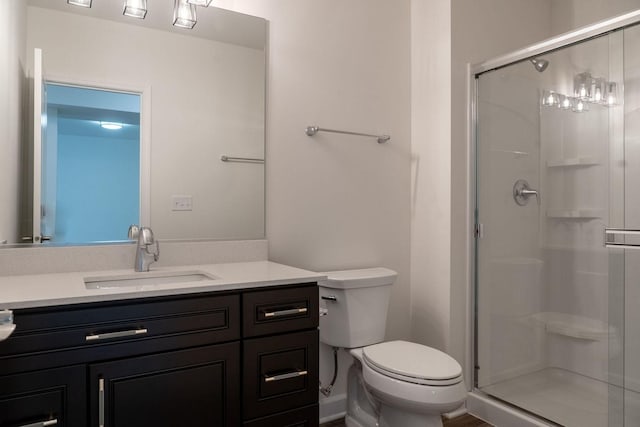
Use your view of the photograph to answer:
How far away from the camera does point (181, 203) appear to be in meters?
1.83

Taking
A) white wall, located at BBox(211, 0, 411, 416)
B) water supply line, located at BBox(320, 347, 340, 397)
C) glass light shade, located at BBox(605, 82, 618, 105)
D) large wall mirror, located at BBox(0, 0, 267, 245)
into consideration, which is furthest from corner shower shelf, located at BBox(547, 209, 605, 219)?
large wall mirror, located at BBox(0, 0, 267, 245)

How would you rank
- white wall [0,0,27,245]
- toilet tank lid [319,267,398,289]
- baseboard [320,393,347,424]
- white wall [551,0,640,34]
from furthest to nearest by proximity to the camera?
white wall [551,0,640,34] → baseboard [320,393,347,424] → toilet tank lid [319,267,398,289] → white wall [0,0,27,245]

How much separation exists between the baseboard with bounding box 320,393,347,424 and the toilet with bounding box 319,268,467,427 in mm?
97

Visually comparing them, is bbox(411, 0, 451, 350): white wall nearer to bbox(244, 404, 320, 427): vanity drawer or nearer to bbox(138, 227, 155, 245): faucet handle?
bbox(244, 404, 320, 427): vanity drawer

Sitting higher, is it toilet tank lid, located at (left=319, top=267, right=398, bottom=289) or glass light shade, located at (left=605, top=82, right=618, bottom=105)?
glass light shade, located at (left=605, top=82, right=618, bottom=105)

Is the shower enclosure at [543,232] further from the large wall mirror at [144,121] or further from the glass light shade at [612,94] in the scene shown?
the large wall mirror at [144,121]

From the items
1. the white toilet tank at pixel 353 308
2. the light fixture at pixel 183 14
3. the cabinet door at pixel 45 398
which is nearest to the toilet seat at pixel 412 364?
the white toilet tank at pixel 353 308

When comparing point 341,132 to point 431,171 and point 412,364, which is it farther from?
point 412,364

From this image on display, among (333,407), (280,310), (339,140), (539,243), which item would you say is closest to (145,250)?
(280,310)

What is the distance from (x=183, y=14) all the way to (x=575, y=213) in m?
2.17

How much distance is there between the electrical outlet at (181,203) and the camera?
1.82 metres

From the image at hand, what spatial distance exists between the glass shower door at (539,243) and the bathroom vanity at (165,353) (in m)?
1.29

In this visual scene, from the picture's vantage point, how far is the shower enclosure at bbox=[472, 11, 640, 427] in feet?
7.02

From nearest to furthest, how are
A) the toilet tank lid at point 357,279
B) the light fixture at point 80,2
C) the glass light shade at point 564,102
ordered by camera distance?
the light fixture at point 80,2, the toilet tank lid at point 357,279, the glass light shade at point 564,102
